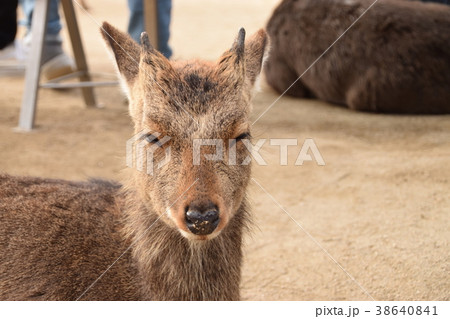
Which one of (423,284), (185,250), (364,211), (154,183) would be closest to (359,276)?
(423,284)

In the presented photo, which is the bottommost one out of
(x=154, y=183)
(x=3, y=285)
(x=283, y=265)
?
(x=283, y=265)

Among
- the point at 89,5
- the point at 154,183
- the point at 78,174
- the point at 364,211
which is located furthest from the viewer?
the point at 89,5

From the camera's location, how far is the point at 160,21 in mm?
7426

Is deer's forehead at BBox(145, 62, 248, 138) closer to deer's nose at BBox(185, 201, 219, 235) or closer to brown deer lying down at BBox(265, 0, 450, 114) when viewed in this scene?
deer's nose at BBox(185, 201, 219, 235)

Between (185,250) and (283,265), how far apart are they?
1.27 meters

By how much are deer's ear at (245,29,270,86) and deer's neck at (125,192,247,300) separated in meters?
1.00

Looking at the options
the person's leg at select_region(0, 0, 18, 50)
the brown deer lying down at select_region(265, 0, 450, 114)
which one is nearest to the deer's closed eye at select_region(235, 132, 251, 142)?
the person's leg at select_region(0, 0, 18, 50)

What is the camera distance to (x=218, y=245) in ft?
11.2

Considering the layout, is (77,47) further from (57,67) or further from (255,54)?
(255,54)

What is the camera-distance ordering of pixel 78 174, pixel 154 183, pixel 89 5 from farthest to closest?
pixel 89 5 < pixel 78 174 < pixel 154 183

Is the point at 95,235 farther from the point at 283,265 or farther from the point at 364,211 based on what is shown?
the point at 364,211

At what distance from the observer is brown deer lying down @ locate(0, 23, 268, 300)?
310 centimetres

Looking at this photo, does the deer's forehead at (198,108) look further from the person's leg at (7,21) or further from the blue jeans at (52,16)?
the blue jeans at (52,16)

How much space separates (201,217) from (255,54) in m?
1.39
